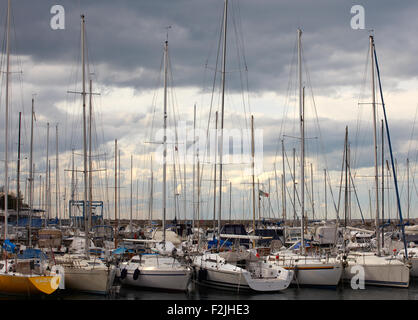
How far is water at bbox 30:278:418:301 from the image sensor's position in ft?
101

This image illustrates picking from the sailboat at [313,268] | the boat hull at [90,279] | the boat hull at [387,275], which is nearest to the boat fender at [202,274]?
the sailboat at [313,268]

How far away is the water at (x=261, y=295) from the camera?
30.8 metres

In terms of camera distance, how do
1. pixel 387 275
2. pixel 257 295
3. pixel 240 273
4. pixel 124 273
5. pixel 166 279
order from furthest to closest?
1. pixel 387 275
2. pixel 124 273
3. pixel 240 273
4. pixel 166 279
5. pixel 257 295

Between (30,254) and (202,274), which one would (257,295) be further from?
(30,254)

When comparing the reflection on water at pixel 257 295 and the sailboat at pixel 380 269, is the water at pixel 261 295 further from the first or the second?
the sailboat at pixel 380 269

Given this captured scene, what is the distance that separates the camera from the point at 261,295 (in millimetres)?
32031

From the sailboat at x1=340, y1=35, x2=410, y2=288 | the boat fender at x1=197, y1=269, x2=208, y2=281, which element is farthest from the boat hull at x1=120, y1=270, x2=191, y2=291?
the sailboat at x1=340, y1=35, x2=410, y2=288

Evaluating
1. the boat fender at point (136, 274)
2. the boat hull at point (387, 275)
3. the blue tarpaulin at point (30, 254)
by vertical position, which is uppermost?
the blue tarpaulin at point (30, 254)

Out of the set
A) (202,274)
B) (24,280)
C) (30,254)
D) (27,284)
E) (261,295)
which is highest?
(30,254)

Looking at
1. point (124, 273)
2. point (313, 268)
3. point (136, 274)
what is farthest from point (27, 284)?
point (313, 268)
